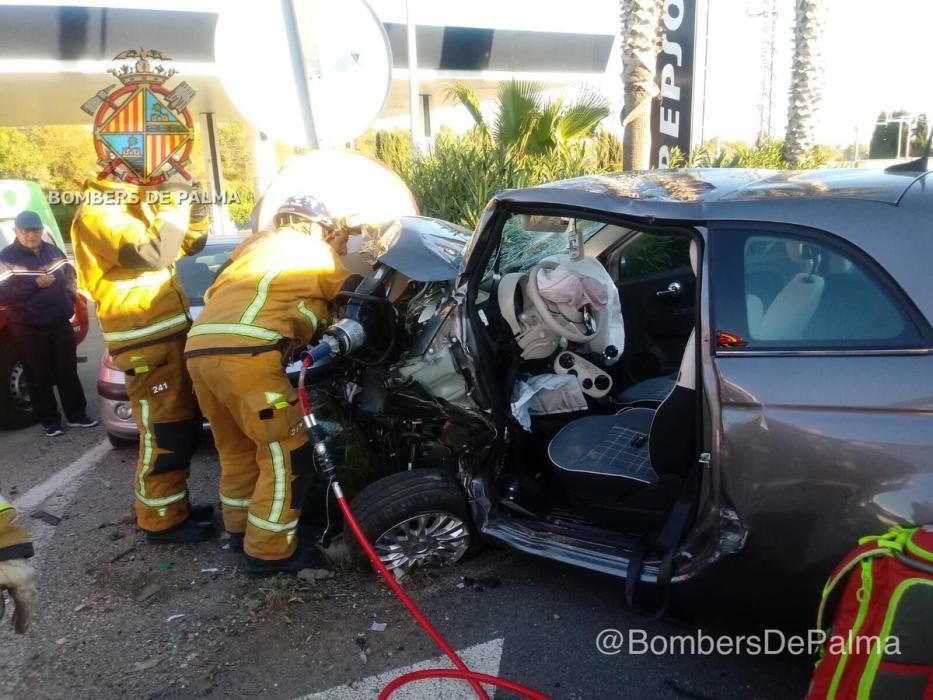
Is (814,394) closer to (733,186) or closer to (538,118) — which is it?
(733,186)

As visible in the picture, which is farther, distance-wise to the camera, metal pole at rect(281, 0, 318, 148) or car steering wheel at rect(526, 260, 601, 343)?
metal pole at rect(281, 0, 318, 148)

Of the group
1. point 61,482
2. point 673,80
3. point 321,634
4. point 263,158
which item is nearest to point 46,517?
point 61,482

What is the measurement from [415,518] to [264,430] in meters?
0.75

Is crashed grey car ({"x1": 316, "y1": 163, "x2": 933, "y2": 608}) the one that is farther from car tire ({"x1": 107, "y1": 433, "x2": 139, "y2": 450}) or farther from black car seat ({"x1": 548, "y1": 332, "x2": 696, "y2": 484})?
car tire ({"x1": 107, "y1": 433, "x2": 139, "y2": 450})

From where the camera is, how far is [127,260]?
3.46 metres

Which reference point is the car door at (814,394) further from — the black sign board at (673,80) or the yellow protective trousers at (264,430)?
the black sign board at (673,80)

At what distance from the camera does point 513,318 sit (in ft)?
10.9

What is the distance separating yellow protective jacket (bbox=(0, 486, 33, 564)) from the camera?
1922 millimetres

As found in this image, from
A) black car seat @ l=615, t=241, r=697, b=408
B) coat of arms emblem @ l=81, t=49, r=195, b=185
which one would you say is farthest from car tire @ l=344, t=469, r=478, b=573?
coat of arms emblem @ l=81, t=49, r=195, b=185

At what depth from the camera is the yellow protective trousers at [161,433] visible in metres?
3.64

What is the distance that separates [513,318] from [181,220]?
184 cm

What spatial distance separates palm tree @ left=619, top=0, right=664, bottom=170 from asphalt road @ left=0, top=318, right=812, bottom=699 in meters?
6.41

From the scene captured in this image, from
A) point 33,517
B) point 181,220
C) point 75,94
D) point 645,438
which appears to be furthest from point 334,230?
point 75,94

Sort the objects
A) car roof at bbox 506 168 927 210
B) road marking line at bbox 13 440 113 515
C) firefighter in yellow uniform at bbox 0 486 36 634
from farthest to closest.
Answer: road marking line at bbox 13 440 113 515, car roof at bbox 506 168 927 210, firefighter in yellow uniform at bbox 0 486 36 634
